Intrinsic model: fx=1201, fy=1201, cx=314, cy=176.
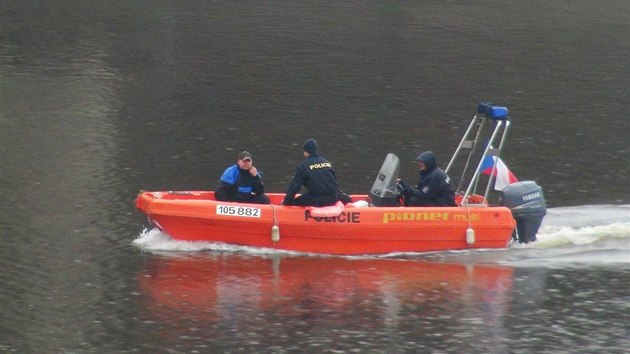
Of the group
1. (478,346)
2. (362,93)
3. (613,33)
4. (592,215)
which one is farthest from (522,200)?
(613,33)

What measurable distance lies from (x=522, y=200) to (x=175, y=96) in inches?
456

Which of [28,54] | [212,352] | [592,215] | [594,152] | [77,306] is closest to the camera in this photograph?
[212,352]

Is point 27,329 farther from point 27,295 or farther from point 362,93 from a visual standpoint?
point 362,93

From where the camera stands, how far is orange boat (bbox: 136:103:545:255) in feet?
51.9

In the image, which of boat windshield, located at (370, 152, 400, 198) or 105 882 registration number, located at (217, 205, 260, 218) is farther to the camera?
boat windshield, located at (370, 152, 400, 198)

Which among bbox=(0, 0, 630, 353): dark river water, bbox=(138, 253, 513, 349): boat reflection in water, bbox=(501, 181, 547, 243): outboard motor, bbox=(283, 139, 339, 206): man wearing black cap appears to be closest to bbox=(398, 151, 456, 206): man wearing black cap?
bbox=(0, 0, 630, 353): dark river water

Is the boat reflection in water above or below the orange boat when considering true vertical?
below

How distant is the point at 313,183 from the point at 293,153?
5.96 meters

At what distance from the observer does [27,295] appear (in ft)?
46.5

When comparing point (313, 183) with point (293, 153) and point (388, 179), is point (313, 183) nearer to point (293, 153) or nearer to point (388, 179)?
point (388, 179)

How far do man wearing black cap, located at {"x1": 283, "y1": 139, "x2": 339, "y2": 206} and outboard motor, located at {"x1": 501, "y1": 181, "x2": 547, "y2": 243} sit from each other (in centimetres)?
253

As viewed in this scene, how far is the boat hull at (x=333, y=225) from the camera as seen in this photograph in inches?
622

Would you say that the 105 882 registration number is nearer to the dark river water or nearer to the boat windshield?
the dark river water

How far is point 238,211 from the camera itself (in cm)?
1581
